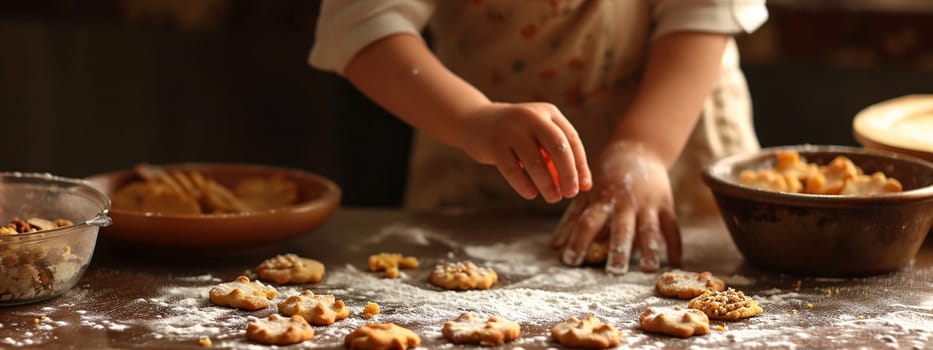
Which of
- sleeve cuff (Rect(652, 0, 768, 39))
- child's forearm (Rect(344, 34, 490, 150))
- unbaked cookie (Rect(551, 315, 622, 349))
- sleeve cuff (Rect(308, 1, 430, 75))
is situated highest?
sleeve cuff (Rect(652, 0, 768, 39))

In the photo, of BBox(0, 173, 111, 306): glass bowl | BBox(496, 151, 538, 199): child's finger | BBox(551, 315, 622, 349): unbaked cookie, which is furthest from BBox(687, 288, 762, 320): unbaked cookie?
BBox(0, 173, 111, 306): glass bowl

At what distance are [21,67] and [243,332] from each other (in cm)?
201

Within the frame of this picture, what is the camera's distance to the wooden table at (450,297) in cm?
104

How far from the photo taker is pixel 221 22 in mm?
2717

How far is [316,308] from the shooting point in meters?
1.08

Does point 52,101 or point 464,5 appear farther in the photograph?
point 52,101

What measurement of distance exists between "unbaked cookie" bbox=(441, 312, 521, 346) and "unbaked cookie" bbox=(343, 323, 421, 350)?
0.12 ft

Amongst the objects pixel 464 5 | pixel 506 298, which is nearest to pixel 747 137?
pixel 464 5

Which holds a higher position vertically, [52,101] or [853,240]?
[853,240]

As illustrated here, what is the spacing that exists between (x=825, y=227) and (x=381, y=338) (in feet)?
1.86

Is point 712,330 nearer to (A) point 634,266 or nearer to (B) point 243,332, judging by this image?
(A) point 634,266

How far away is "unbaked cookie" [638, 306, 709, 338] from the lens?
104 centimetres

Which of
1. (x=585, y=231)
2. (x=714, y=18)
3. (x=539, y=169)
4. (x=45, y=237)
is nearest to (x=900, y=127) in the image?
(x=714, y=18)

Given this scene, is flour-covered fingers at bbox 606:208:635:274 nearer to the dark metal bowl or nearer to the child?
the child
